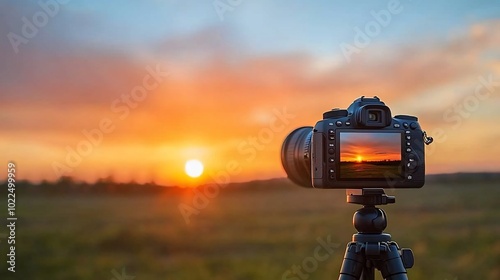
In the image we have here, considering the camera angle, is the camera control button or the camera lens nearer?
the camera control button

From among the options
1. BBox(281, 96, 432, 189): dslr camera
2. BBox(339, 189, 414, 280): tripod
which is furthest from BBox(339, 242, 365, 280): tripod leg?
BBox(281, 96, 432, 189): dslr camera

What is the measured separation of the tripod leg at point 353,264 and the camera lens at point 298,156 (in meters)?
0.21

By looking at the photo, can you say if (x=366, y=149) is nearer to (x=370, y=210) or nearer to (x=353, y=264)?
(x=370, y=210)

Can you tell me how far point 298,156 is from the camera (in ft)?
4.80

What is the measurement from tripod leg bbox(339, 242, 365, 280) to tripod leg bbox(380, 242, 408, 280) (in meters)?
0.06

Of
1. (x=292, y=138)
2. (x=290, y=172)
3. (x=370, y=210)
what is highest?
(x=292, y=138)

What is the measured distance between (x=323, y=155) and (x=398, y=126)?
8.3 inches

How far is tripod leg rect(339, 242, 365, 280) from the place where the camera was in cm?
134

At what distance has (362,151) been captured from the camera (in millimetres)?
1259

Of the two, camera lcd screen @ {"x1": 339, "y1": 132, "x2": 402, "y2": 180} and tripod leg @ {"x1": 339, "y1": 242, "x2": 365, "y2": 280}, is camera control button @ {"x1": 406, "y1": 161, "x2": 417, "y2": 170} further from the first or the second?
tripod leg @ {"x1": 339, "y1": 242, "x2": 365, "y2": 280}

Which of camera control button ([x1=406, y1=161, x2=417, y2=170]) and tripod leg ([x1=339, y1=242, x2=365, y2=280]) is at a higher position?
camera control button ([x1=406, y1=161, x2=417, y2=170])

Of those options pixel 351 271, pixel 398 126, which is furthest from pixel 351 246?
pixel 398 126

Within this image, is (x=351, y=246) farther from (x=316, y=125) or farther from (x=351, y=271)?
(x=316, y=125)

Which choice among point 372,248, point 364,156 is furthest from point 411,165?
point 372,248
